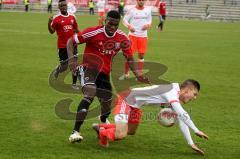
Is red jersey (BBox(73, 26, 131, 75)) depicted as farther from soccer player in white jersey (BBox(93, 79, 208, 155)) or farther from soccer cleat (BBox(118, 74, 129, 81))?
soccer cleat (BBox(118, 74, 129, 81))

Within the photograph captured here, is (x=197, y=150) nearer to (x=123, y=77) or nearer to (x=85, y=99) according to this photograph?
(x=85, y=99)

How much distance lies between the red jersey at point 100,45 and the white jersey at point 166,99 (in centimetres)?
83

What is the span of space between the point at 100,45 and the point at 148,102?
127cm

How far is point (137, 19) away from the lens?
15.1m

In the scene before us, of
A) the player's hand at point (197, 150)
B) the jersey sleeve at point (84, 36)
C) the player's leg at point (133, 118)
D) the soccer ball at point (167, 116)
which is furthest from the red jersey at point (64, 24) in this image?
the player's hand at point (197, 150)

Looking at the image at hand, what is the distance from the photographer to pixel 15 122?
8.62m

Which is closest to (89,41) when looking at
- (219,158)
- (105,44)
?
(105,44)

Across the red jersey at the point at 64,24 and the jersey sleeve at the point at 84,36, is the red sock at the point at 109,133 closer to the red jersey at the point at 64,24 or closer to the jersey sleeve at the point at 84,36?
the jersey sleeve at the point at 84,36

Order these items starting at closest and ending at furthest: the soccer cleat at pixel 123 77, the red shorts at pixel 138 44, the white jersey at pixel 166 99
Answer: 1. the white jersey at pixel 166 99
2. the soccer cleat at pixel 123 77
3. the red shorts at pixel 138 44

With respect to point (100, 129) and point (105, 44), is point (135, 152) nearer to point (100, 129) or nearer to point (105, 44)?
point (100, 129)

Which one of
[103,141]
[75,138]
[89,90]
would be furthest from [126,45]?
[75,138]

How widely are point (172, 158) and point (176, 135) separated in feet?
4.32

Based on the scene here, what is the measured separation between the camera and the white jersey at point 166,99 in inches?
263

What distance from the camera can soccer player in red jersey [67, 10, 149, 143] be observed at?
7523 mm
